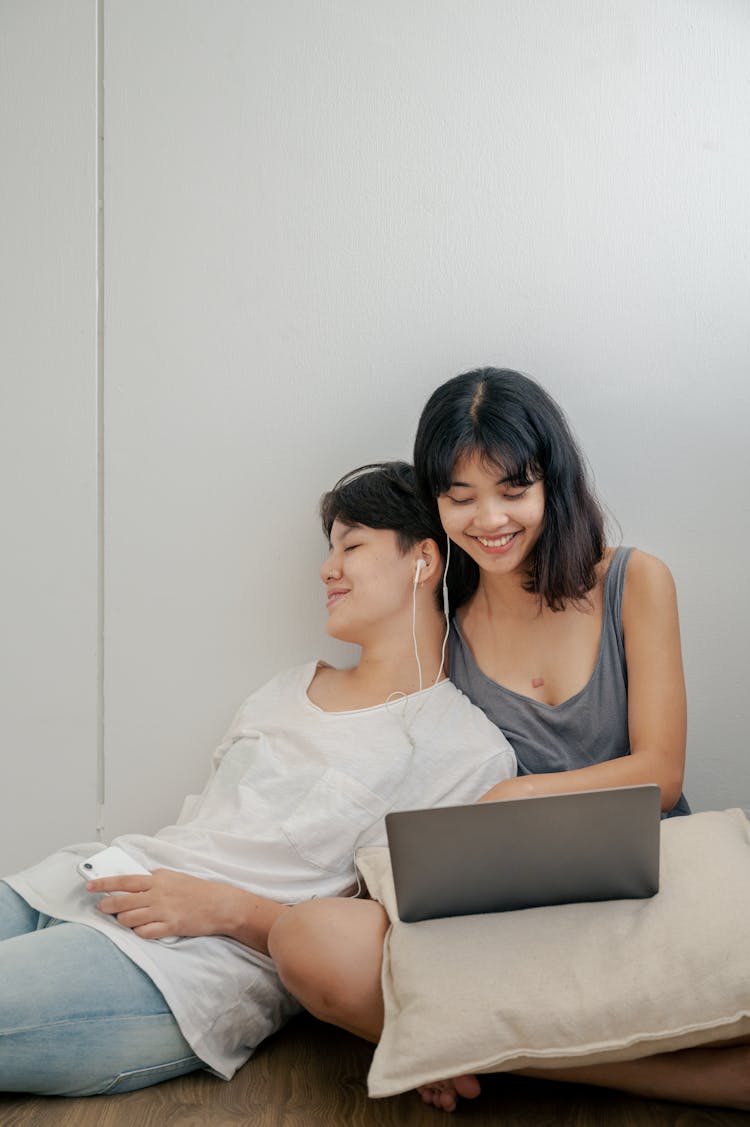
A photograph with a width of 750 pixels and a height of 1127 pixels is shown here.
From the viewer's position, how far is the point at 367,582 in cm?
173

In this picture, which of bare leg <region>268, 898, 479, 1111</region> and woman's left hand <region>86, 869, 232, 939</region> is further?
woman's left hand <region>86, 869, 232, 939</region>

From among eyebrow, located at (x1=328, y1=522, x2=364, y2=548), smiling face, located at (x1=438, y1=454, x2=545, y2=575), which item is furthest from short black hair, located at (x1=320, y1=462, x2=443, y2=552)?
smiling face, located at (x1=438, y1=454, x2=545, y2=575)

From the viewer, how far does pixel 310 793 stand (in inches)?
63.5

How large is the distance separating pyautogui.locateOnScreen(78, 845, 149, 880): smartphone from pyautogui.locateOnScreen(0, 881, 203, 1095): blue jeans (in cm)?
8

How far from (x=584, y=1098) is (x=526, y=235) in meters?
1.41

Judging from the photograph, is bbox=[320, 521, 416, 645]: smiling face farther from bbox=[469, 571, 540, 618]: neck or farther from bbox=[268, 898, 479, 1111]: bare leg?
bbox=[268, 898, 479, 1111]: bare leg

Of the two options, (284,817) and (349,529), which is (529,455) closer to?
(349,529)

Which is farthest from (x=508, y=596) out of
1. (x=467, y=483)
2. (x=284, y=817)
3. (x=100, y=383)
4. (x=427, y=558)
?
(x=100, y=383)

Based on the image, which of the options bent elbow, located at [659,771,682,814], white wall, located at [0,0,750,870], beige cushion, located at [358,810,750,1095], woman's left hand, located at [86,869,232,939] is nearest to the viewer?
beige cushion, located at [358,810,750,1095]

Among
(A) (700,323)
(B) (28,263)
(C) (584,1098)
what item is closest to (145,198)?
(B) (28,263)

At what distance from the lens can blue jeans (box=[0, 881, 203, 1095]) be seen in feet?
4.30

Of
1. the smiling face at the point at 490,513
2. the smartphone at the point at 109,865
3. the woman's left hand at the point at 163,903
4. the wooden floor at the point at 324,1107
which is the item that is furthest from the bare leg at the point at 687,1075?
the smiling face at the point at 490,513

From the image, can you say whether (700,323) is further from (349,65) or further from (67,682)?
(67,682)

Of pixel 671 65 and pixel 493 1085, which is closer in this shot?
pixel 493 1085
